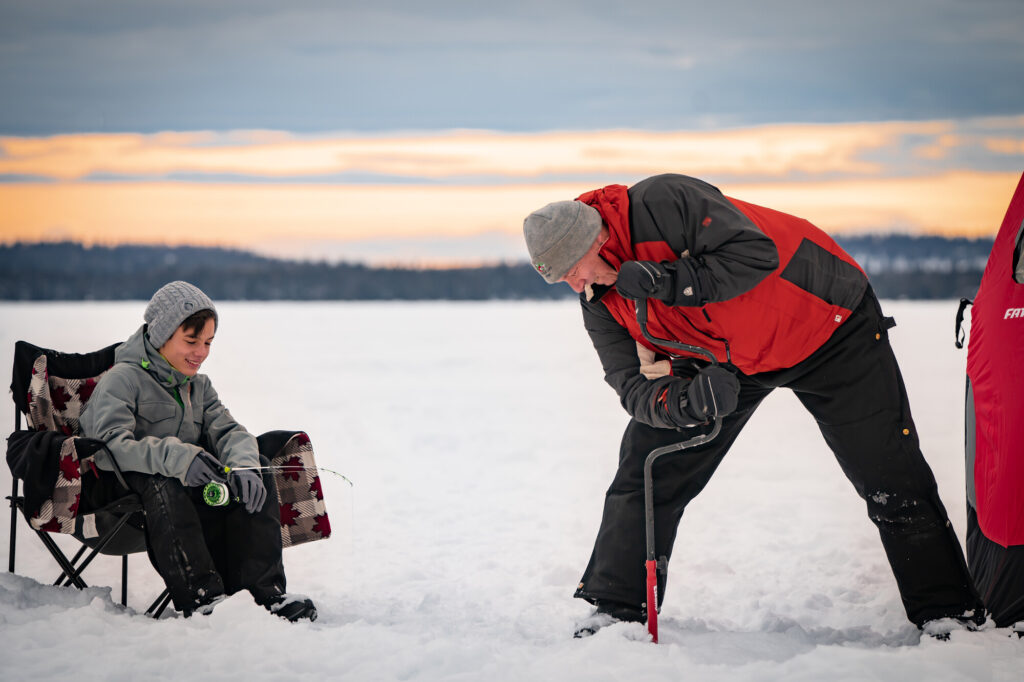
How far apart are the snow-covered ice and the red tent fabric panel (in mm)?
391

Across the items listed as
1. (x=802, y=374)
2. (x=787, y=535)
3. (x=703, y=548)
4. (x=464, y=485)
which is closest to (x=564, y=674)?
(x=802, y=374)

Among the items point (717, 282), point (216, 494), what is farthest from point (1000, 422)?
point (216, 494)

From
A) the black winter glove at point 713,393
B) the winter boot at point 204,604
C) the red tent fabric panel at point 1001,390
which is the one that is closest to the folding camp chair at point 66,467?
the winter boot at point 204,604

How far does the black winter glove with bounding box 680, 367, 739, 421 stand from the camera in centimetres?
249

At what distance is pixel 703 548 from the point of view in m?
3.92

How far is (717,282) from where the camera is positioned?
2.39m

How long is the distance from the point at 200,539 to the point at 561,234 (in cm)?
145

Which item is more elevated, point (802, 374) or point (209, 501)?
point (802, 374)

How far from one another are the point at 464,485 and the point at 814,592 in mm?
2348

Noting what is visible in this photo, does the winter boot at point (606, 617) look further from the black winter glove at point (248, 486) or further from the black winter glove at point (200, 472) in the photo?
the black winter glove at point (200, 472)

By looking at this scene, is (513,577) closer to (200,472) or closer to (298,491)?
(298,491)

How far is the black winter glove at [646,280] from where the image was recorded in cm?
234

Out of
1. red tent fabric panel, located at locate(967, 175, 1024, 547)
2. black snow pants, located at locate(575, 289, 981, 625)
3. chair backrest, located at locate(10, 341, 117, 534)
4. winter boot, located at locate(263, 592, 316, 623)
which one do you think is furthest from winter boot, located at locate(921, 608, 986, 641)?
chair backrest, located at locate(10, 341, 117, 534)

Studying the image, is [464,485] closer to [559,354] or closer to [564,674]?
[564,674]
